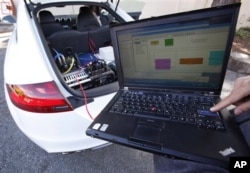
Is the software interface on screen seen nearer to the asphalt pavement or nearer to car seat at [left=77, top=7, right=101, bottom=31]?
the asphalt pavement

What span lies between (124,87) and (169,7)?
6.22m

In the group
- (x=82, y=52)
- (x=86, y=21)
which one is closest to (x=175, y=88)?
(x=82, y=52)

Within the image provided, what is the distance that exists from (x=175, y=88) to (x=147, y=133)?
11.1 inches

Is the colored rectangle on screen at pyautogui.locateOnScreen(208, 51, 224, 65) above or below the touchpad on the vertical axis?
above

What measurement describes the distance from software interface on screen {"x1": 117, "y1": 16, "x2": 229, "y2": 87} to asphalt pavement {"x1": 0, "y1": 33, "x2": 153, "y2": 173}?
0.83 meters

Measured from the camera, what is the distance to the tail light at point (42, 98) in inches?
38.3

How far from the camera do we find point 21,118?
1.04m

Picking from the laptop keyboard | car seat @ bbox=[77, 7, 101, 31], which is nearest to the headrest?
car seat @ bbox=[77, 7, 101, 31]

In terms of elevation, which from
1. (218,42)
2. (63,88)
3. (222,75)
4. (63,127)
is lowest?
(63,127)

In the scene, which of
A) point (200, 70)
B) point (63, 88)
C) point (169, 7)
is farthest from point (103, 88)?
point (169, 7)

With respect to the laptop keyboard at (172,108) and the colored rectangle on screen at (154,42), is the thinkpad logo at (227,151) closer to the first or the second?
the laptop keyboard at (172,108)

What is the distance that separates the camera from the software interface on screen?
2.30 feet

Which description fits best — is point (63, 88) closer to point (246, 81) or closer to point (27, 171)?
point (27, 171)

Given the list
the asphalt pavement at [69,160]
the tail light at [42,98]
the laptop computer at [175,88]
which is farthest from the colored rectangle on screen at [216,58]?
the asphalt pavement at [69,160]
